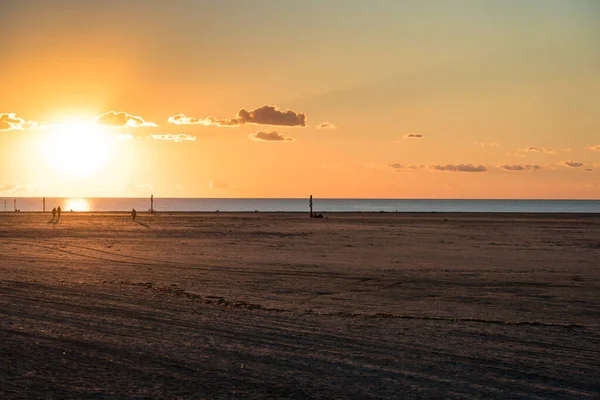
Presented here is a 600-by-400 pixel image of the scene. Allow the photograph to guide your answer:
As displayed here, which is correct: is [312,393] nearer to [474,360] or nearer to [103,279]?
[474,360]

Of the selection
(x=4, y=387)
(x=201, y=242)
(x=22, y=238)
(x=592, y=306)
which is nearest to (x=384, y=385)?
(x=4, y=387)

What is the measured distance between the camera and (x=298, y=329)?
11742 mm

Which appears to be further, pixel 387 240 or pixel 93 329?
pixel 387 240

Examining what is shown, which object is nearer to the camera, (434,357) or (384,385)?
(384,385)

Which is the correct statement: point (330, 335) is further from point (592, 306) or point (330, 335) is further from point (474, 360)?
point (592, 306)

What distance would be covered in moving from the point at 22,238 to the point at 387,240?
23.5 metres

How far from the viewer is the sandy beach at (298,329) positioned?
8.41 meters

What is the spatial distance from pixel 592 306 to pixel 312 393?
31.1 ft

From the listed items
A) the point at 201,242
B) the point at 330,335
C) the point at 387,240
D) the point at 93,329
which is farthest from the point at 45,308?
the point at 387,240

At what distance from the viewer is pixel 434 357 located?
9.76 m

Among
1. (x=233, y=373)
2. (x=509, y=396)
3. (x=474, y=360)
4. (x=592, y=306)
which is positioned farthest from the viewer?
(x=592, y=306)

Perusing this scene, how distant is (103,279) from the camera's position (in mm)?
19328

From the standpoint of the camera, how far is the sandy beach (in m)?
8.41

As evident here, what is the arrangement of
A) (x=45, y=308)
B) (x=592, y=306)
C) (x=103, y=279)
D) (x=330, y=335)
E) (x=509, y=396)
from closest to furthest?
(x=509, y=396) < (x=330, y=335) < (x=45, y=308) < (x=592, y=306) < (x=103, y=279)
